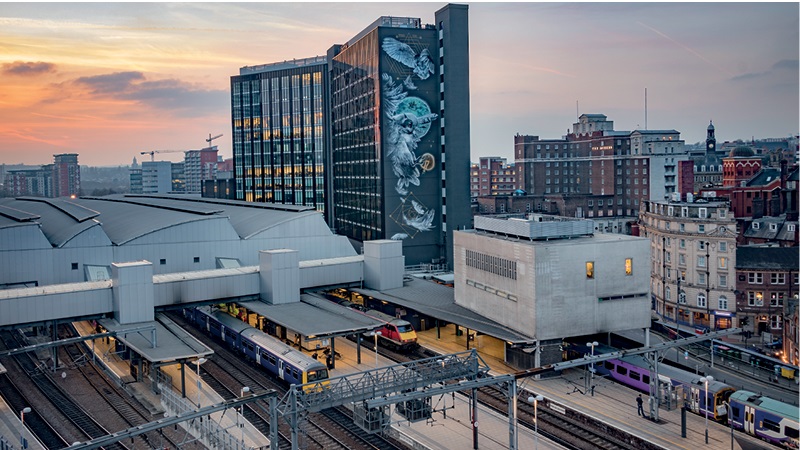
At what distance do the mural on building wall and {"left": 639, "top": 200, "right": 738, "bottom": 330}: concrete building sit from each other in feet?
110

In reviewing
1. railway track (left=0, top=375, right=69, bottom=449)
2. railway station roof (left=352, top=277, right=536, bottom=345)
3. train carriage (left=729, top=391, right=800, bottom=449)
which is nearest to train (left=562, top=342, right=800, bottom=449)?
train carriage (left=729, top=391, right=800, bottom=449)

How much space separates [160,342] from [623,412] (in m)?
33.7

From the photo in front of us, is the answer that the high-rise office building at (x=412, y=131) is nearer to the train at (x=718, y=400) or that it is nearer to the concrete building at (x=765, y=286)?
the concrete building at (x=765, y=286)

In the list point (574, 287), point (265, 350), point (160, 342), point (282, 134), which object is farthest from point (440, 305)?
point (282, 134)

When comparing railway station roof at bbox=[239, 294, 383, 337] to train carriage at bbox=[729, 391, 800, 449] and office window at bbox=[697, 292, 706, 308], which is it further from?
office window at bbox=[697, 292, 706, 308]

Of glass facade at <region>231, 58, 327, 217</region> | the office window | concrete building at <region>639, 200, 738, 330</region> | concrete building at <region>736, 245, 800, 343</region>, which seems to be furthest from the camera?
glass facade at <region>231, 58, 327, 217</region>

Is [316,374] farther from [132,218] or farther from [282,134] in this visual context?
[282,134]

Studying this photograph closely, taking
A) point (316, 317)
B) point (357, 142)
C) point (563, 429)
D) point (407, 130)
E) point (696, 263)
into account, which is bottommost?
point (563, 429)

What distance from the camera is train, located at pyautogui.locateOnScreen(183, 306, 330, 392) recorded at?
47.4 metres

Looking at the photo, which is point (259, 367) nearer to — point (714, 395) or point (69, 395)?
point (69, 395)

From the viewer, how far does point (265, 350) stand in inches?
2126

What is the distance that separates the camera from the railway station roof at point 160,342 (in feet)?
161

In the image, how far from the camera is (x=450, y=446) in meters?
40.3

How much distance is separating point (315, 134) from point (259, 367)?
320ft
